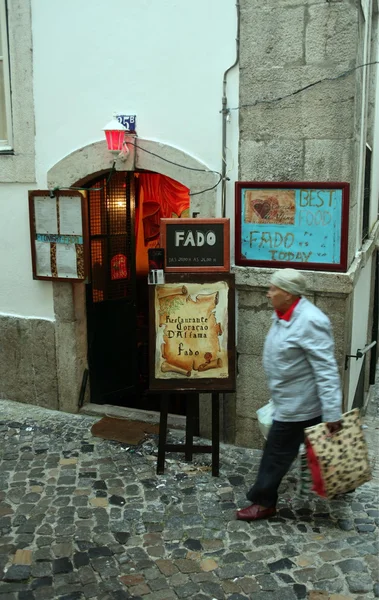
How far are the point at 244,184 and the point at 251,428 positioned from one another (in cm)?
221

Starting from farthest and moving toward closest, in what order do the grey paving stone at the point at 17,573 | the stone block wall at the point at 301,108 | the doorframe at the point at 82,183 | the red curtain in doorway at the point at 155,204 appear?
the red curtain in doorway at the point at 155,204, the doorframe at the point at 82,183, the stone block wall at the point at 301,108, the grey paving stone at the point at 17,573

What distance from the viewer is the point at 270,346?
13.7 feet

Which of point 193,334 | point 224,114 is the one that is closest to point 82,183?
point 224,114

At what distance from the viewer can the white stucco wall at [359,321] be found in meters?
6.23

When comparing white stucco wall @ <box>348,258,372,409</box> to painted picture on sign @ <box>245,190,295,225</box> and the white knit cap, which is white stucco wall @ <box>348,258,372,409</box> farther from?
the white knit cap

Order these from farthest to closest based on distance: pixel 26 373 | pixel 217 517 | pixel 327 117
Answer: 1. pixel 26 373
2. pixel 327 117
3. pixel 217 517

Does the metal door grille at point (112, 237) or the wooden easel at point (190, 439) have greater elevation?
the metal door grille at point (112, 237)

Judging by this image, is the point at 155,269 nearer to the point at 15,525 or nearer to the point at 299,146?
the point at 299,146

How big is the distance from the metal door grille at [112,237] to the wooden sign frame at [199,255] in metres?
1.50

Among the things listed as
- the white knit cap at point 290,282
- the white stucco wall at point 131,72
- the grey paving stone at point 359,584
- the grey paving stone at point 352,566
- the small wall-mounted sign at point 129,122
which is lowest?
the grey paving stone at point 359,584

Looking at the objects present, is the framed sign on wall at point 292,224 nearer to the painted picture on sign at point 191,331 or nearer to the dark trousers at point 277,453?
the painted picture on sign at point 191,331

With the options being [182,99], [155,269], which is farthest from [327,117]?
[155,269]

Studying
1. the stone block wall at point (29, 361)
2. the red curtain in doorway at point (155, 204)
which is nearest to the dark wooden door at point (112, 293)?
the stone block wall at point (29, 361)

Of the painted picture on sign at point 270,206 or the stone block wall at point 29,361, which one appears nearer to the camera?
the painted picture on sign at point 270,206
